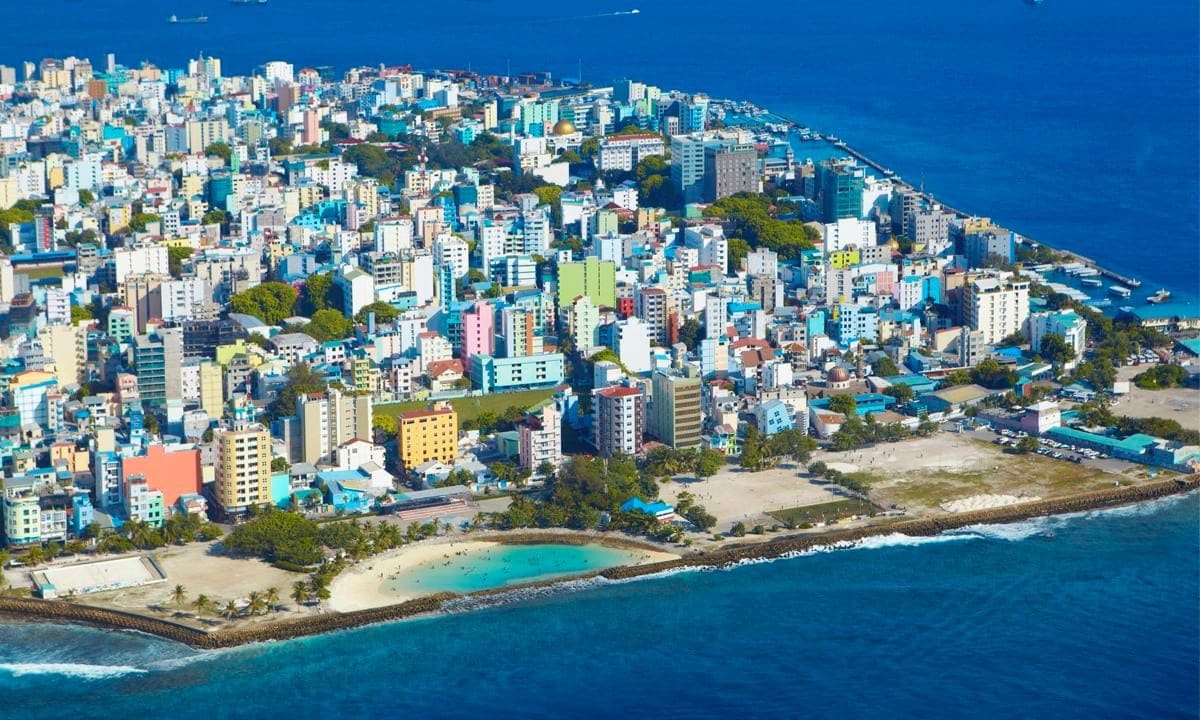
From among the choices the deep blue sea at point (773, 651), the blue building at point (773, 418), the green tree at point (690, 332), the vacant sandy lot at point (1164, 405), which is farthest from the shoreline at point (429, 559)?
the green tree at point (690, 332)

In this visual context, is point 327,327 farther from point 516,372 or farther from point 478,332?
point 516,372

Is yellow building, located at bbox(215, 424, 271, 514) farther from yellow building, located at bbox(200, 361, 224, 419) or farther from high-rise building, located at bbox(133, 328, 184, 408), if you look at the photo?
high-rise building, located at bbox(133, 328, 184, 408)

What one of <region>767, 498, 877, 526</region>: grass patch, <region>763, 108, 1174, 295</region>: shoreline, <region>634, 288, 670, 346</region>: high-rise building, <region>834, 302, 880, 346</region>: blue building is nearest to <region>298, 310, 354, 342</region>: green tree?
<region>634, 288, 670, 346</region>: high-rise building

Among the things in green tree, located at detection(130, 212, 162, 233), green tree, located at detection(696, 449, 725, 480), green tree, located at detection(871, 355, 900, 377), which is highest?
green tree, located at detection(130, 212, 162, 233)

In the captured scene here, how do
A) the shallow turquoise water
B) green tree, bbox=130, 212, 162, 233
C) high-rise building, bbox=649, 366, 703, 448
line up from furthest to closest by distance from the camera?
green tree, bbox=130, 212, 162, 233, high-rise building, bbox=649, 366, 703, 448, the shallow turquoise water

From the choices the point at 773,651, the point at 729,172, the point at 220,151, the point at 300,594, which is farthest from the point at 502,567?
the point at 220,151

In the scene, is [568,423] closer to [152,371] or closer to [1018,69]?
[152,371]

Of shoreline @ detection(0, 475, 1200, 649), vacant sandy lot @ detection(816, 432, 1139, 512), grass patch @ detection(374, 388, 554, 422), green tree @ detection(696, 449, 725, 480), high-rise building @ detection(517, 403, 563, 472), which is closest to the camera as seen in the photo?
shoreline @ detection(0, 475, 1200, 649)
